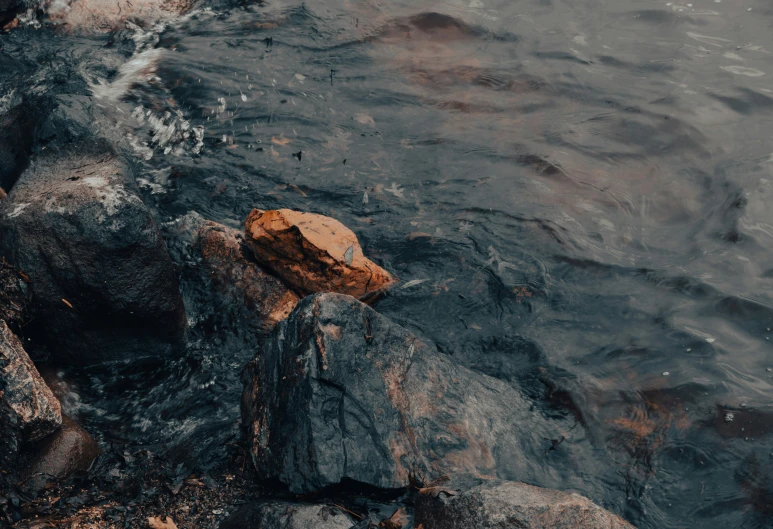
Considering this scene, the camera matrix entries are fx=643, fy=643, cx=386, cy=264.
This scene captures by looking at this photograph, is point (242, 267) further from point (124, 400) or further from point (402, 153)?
point (402, 153)

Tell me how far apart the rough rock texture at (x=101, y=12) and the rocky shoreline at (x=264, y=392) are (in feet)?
12.6

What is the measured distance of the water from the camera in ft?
14.4

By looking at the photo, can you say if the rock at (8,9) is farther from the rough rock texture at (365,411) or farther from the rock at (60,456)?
the rough rock texture at (365,411)

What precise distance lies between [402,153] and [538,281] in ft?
6.63

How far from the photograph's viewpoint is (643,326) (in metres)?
5.09

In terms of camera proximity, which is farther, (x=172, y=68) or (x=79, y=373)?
(x=172, y=68)

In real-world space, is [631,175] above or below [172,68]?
below

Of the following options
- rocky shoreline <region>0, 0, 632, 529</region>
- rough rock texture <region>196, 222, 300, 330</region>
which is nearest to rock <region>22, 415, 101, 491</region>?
rocky shoreline <region>0, 0, 632, 529</region>

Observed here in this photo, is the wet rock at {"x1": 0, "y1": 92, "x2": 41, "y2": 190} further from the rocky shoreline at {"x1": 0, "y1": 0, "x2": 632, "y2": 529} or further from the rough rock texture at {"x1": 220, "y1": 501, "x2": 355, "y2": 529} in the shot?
the rough rock texture at {"x1": 220, "y1": 501, "x2": 355, "y2": 529}

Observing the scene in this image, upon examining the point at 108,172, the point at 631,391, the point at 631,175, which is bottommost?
the point at 631,391

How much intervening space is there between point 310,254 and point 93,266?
1508 mm

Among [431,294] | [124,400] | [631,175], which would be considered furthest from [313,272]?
[631,175]

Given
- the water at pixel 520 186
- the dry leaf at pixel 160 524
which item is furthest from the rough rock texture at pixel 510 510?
the dry leaf at pixel 160 524

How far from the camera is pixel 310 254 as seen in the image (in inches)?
193
